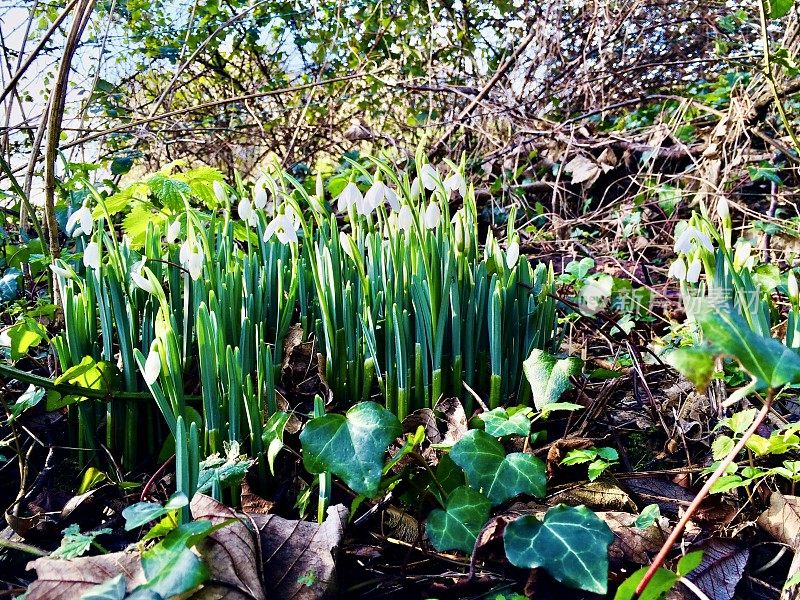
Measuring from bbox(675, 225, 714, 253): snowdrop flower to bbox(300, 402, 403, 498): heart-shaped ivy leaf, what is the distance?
878mm

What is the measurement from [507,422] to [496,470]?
13 cm

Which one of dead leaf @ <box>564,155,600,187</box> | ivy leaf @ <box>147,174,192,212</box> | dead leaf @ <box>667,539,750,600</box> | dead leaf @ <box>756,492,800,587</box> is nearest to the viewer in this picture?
dead leaf @ <box>667,539,750,600</box>

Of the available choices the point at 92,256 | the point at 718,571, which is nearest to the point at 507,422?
the point at 718,571

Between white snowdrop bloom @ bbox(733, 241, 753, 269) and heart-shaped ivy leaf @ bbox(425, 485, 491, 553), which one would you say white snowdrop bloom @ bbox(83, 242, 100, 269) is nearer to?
heart-shaped ivy leaf @ bbox(425, 485, 491, 553)

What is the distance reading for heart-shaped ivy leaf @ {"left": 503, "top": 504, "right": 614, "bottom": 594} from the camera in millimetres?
1060

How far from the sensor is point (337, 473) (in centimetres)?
115

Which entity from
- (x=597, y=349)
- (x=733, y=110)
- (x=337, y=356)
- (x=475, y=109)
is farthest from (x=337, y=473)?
(x=475, y=109)

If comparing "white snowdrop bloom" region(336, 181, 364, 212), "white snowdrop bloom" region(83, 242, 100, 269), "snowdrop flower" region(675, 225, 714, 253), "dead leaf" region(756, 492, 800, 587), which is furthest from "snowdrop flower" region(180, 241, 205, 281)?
"dead leaf" region(756, 492, 800, 587)

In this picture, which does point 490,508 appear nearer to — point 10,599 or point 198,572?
point 198,572

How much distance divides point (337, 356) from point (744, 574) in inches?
37.1

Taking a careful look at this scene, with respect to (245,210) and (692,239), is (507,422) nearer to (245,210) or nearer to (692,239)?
(692,239)

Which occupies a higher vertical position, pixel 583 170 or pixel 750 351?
pixel 583 170

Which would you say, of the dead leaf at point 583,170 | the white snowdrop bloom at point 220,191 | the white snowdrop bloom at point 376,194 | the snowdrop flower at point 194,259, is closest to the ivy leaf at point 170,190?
the white snowdrop bloom at point 220,191

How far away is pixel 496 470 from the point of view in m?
1.24
